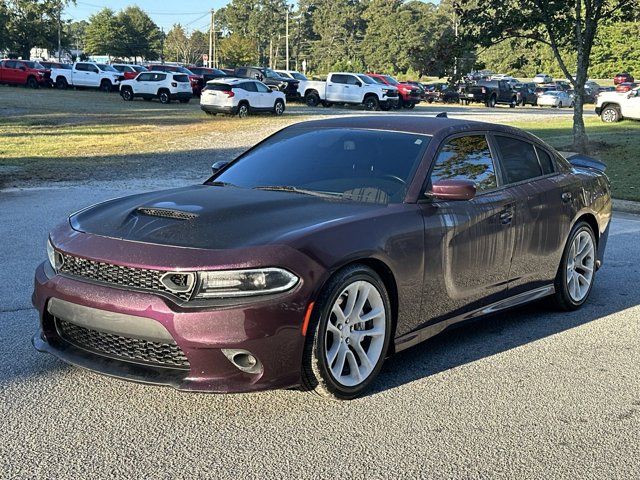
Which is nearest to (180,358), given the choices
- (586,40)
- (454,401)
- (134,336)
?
(134,336)

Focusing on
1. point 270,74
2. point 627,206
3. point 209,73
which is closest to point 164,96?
point 209,73

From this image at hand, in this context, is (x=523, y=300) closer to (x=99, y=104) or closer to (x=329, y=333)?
(x=329, y=333)

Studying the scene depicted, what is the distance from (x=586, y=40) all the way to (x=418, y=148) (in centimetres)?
1441

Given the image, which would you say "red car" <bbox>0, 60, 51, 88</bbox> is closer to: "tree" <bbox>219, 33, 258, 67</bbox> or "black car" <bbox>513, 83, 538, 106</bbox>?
"black car" <bbox>513, 83, 538, 106</bbox>

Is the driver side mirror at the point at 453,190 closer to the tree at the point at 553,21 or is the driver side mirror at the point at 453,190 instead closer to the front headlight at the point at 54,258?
the front headlight at the point at 54,258

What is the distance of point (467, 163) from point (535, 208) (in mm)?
750

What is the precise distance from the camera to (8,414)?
408cm

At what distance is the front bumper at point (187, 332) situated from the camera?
385 centimetres

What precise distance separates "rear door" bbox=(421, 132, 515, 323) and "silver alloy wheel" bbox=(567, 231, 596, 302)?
110 cm

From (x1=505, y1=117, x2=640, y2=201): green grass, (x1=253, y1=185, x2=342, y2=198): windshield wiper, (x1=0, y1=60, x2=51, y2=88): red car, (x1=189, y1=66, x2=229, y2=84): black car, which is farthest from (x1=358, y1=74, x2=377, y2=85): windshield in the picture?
(x1=253, y1=185, x2=342, y2=198): windshield wiper

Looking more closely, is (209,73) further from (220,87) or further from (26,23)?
(26,23)

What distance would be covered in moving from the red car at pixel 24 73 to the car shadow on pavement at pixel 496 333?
163 feet

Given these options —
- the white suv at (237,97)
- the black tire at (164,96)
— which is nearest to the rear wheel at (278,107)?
the white suv at (237,97)

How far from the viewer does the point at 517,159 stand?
6066mm
